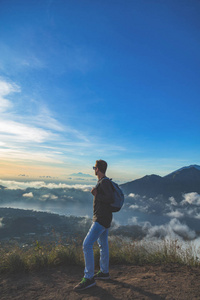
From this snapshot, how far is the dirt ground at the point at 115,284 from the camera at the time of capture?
3218 mm

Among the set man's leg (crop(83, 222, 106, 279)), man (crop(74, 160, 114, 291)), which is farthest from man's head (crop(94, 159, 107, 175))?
man's leg (crop(83, 222, 106, 279))

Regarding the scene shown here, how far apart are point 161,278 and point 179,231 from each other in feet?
765

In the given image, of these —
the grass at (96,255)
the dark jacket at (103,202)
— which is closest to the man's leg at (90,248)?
the dark jacket at (103,202)

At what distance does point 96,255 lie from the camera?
5.73 metres

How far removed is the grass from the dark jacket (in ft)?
9.04

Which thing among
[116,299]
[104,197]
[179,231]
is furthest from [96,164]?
[179,231]

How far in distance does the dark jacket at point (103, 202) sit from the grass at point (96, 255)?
276 centimetres

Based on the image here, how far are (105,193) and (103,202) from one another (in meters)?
0.21

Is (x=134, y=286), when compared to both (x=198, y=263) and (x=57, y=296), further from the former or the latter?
(x=198, y=263)

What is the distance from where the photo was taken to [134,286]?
3562mm

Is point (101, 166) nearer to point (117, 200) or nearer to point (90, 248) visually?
point (117, 200)

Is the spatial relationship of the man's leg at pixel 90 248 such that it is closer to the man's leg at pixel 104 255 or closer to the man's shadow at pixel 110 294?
the man's shadow at pixel 110 294

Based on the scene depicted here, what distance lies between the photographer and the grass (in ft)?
16.0

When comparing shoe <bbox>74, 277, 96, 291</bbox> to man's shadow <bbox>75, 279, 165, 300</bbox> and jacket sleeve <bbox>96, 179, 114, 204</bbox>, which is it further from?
jacket sleeve <bbox>96, 179, 114, 204</bbox>
